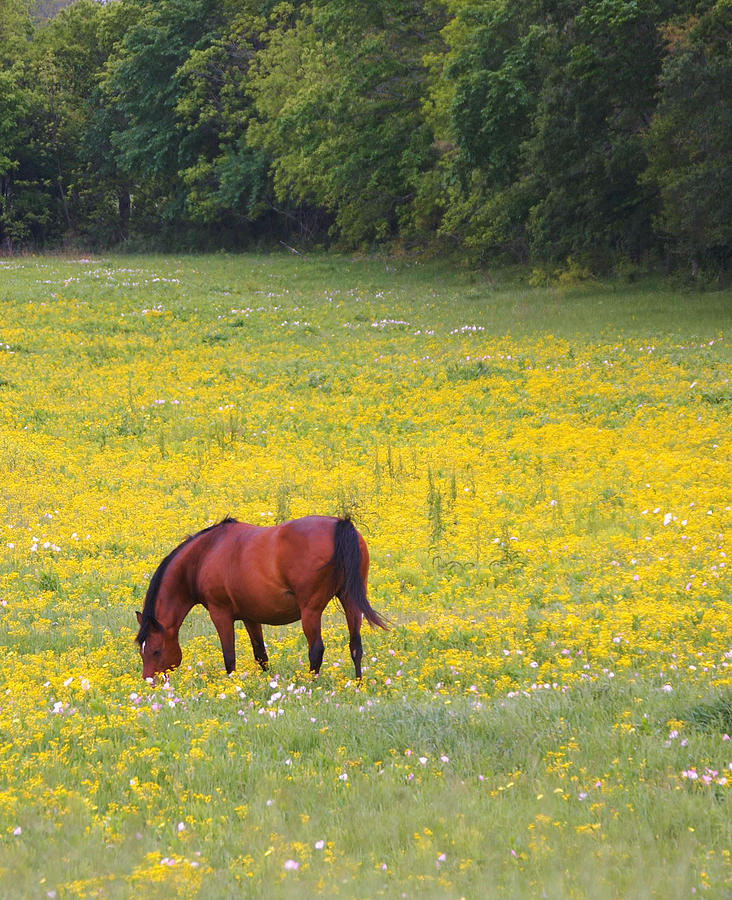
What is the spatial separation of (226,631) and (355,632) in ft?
3.79

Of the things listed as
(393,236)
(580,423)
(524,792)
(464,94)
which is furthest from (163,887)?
(393,236)

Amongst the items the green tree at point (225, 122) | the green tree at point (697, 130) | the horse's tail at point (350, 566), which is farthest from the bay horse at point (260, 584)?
the green tree at point (225, 122)

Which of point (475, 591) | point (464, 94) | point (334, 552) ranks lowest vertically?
point (475, 591)

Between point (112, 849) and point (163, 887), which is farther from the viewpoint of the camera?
point (112, 849)

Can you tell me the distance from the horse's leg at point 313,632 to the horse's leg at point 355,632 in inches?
9.2

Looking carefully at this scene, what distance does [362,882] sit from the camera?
15.0 ft

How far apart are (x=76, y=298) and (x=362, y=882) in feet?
107

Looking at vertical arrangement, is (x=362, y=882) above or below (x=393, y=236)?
below

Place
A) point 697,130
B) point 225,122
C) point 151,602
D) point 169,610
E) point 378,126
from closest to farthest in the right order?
point 151,602 < point 169,610 < point 697,130 < point 378,126 < point 225,122

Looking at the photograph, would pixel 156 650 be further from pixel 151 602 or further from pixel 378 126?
pixel 378 126

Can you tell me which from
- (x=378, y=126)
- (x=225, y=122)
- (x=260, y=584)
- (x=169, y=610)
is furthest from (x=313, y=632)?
(x=225, y=122)

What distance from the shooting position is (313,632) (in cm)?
784

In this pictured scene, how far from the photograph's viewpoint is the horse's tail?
25.2ft

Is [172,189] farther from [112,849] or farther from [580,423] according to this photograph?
[112,849]
